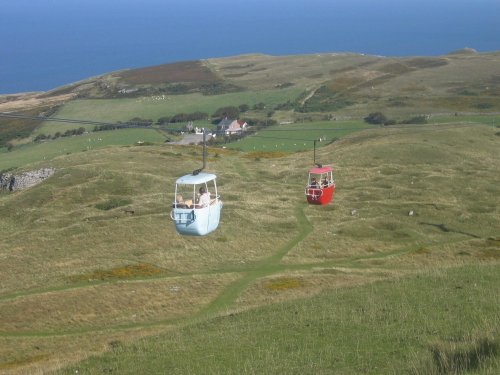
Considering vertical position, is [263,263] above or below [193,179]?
below

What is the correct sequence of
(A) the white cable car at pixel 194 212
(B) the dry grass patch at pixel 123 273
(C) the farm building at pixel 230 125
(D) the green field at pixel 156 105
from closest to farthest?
(A) the white cable car at pixel 194 212, (B) the dry grass patch at pixel 123 273, (C) the farm building at pixel 230 125, (D) the green field at pixel 156 105

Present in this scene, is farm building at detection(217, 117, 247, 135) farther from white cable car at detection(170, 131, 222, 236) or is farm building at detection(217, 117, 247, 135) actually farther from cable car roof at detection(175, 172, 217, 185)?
cable car roof at detection(175, 172, 217, 185)

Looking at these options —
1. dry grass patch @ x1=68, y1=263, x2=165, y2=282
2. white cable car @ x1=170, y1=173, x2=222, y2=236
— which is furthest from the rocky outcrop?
white cable car @ x1=170, y1=173, x2=222, y2=236

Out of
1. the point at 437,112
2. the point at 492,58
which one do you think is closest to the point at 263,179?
the point at 437,112

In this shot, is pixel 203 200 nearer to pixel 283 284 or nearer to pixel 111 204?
pixel 283 284

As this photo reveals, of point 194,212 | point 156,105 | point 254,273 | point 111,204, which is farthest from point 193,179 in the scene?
point 156,105

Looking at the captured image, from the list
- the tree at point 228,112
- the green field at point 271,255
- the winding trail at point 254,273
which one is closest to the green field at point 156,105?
the tree at point 228,112

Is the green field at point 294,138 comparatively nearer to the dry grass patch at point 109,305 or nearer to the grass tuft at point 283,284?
the grass tuft at point 283,284
